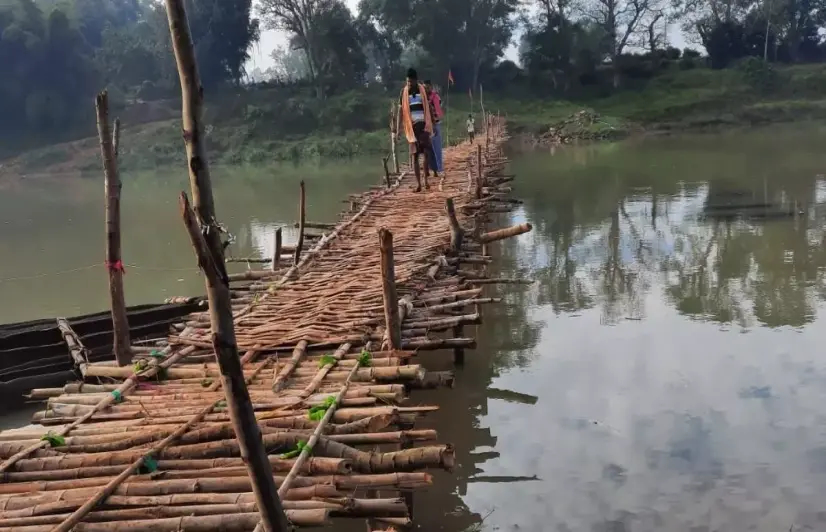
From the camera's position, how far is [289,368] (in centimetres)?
398

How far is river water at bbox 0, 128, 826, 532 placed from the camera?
169 inches

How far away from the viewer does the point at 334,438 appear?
317 centimetres

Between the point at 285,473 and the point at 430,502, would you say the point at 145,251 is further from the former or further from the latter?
the point at 285,473

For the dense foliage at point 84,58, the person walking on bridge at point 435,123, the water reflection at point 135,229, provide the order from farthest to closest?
the dense foliage at point 84,58 < the water reflection at point 135,229 < the person walking on bridge at point 435,123

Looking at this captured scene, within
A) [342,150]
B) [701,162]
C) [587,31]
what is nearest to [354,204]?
[701,162]

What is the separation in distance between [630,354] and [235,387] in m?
4.92

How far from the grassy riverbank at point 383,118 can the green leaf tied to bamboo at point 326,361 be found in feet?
84.9

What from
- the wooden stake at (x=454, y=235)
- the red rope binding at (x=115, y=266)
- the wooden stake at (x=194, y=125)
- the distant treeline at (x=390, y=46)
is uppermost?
the distant treeline at (x=390, y=46)

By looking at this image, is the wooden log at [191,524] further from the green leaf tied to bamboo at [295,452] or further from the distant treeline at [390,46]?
the distant treeline at [390,46]

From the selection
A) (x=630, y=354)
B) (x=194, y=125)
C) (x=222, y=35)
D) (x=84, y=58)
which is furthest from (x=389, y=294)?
(x=84, y=58)

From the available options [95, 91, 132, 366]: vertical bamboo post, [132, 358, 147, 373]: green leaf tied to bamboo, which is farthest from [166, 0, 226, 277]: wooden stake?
[95, 91, 132, 366]: vertical bamboo post

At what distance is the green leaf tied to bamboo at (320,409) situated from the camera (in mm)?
3301

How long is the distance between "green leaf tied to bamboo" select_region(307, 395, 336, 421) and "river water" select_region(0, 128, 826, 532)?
1147 mm

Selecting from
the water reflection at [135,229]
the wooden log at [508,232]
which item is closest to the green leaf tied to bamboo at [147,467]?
the wooden log at [508,232]
